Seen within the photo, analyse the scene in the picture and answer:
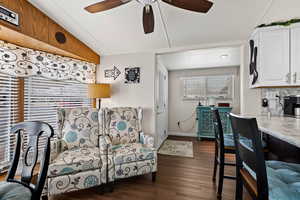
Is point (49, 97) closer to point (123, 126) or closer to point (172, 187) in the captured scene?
point (123, 126)

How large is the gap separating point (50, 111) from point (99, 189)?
1.54 meters

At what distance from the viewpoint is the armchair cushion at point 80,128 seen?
2.04m

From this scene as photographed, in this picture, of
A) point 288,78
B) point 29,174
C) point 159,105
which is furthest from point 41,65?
point 288,78

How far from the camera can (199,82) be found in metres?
4.37

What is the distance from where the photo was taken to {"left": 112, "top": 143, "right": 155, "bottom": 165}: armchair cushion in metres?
1.83

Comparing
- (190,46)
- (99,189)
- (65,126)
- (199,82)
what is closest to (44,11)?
(65,126)

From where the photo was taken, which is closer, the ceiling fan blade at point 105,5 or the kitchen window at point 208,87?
the ceiling fan blade at point 105,5

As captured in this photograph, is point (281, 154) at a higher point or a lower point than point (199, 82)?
lower

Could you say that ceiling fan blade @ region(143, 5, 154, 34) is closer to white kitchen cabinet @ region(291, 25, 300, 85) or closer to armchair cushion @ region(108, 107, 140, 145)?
armchair cushion @ region(108, 107, 140, 145)

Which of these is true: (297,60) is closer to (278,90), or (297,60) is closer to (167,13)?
(278,90)

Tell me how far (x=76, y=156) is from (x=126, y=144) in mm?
740

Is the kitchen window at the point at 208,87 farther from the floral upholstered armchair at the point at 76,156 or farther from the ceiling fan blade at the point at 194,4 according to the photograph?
the ceiling fan blade at the point at 194,4

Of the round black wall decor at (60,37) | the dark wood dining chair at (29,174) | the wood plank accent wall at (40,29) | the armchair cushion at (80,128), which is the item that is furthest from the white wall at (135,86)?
the dark wood dining chair at (29,174)

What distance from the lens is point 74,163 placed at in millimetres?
1593
